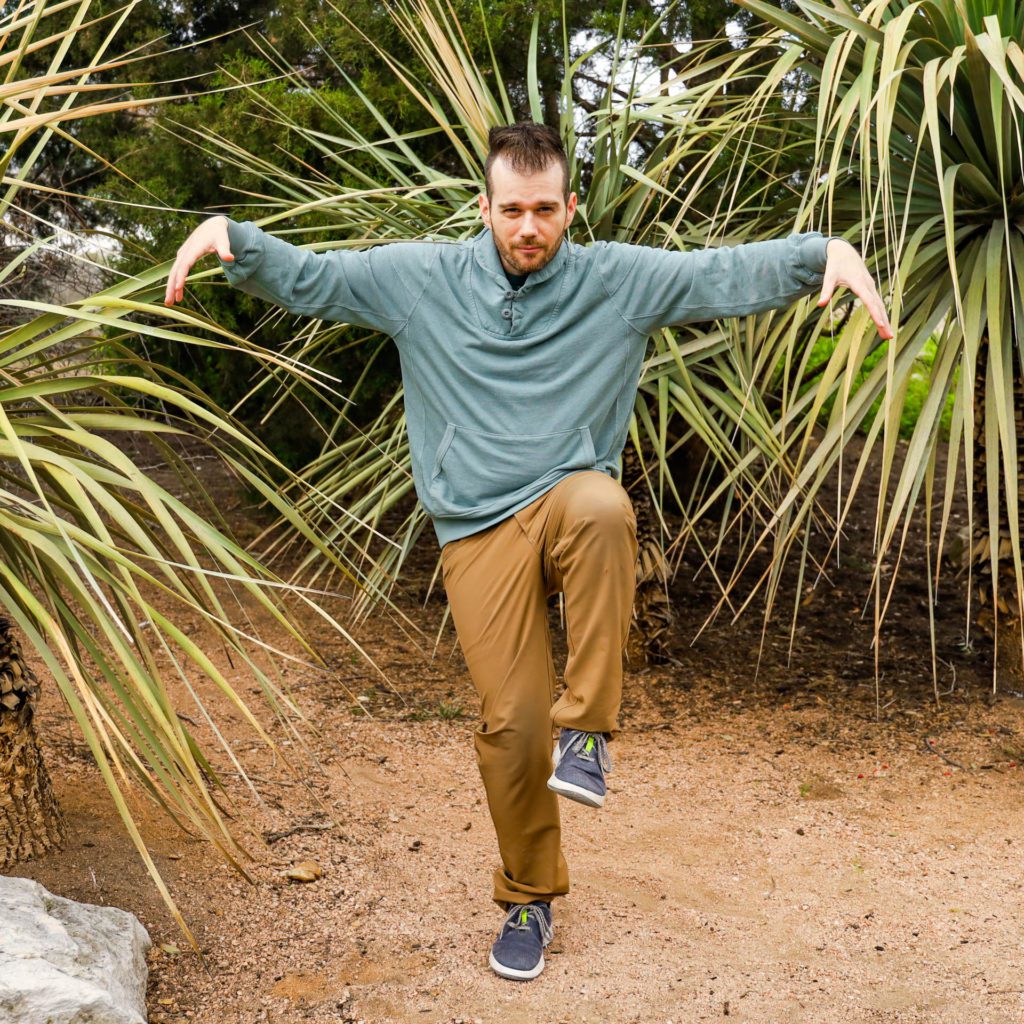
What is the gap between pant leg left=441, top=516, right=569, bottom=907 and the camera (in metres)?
2.60

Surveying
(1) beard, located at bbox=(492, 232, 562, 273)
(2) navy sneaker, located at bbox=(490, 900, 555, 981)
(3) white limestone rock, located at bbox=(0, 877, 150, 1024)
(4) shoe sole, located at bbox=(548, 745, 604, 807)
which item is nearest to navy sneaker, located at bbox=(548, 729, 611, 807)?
(4) shoe sole, located at bbox=(548, 745, 604, 807)

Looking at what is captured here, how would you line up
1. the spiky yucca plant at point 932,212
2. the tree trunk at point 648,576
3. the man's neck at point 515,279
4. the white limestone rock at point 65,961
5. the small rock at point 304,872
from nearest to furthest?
the white limestone rock at point 65,961 → the man's neck at point 515,279 → the small rock at point 304,872 → the spiky yucca plant at point 932,212 → the tree trunk at point 648,576

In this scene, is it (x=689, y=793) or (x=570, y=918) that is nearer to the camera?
(x=570, y=918)

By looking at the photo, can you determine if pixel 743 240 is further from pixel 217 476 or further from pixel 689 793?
pixel 217 476

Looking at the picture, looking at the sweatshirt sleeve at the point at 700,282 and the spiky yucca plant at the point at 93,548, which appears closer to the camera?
the spiky yucca plant at the point at 93,548

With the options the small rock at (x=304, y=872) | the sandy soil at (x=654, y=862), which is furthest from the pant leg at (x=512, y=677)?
the small rock at (x=304, y=872)

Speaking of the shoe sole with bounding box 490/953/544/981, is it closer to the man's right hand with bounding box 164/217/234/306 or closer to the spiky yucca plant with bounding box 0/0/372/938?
the spiky yucca plant with bounding box 0/0/372/938

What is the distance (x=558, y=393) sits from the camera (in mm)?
2666

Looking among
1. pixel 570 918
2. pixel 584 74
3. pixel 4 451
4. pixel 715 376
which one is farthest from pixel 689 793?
pixel 584 74

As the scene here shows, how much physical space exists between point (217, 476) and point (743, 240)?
3555mm

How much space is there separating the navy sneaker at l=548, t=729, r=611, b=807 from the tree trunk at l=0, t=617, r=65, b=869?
1.19 metres

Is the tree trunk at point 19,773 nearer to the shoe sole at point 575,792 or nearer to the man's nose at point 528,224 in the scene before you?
the shoe sole at point 575,792

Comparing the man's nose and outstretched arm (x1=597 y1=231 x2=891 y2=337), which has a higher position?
the man's nose

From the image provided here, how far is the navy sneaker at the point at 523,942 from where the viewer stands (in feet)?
8.82
